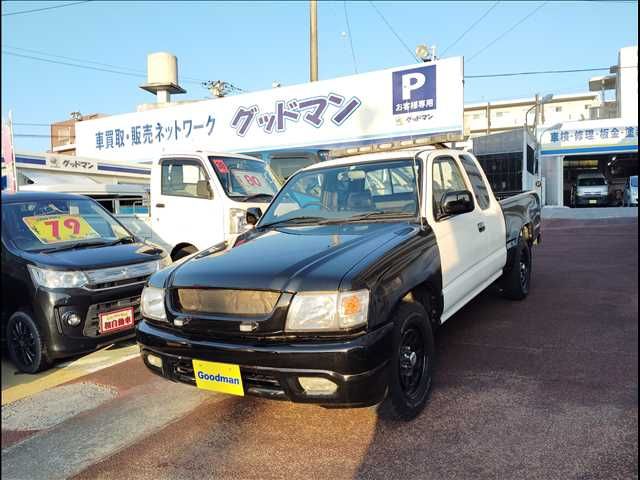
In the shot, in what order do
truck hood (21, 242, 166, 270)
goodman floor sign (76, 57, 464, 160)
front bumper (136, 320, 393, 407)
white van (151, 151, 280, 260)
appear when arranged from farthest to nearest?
1. goodman floor sign (76, 57, 464, 160)
2. white van (151, 151, 280, 260)
3. truck hood (21, 242, 166, 270)
4. front bumper (136, 320, 393, 407)

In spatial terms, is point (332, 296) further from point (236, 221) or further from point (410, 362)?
point (236, 221)

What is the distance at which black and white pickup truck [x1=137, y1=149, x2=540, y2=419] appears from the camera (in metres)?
2.74

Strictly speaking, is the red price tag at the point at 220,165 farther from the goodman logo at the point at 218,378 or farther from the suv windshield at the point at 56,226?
the goodman logo at the point at 218,378

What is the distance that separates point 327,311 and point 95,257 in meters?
2.92

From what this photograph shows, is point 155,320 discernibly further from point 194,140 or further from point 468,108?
point 468,108

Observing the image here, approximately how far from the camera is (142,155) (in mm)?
19516

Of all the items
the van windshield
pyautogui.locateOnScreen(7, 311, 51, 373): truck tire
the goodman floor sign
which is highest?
the goodman floor sign

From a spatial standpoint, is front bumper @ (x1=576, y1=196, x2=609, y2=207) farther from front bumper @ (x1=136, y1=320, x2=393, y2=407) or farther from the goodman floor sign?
front bumper @ (x1=136, y1=320, x2=393, y2=407)

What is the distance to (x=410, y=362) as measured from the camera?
3266 mm

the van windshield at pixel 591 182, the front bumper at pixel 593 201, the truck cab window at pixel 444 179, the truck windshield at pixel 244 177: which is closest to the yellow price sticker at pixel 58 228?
the truck windshield at pixel 244 177

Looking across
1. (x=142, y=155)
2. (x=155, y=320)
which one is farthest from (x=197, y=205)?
(x=142, y=155)

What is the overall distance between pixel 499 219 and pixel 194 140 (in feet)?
47.4

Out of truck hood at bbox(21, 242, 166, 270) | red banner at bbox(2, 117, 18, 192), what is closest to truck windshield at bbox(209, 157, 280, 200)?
truck hood at bbox(21, 242, 166, 270)

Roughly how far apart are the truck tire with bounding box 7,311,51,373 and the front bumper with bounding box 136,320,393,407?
7.33 ft
